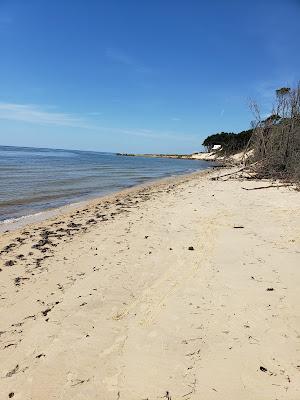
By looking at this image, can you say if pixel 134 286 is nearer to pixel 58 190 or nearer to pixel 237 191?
pixel 237 191

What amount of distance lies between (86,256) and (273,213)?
6131 millimetres

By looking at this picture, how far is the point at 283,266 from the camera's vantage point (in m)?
5.97

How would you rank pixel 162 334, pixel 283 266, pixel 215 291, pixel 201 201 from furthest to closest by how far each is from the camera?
pixel 201 201 → pixel 283 266 → pixel 215 291 → pixel 162 334

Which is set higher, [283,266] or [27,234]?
[283,266]

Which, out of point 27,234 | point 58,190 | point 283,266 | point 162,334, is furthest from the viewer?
point 58,190

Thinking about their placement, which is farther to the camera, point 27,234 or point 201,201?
point 201,201

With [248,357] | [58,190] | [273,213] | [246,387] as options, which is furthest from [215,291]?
[58,190]

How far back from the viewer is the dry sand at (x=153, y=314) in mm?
3250

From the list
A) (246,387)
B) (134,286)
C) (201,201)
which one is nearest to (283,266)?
(134,286)

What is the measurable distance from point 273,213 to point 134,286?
21.2 feet

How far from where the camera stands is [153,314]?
4.50 meters

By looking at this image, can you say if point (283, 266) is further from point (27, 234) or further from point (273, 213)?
point (27, 234)

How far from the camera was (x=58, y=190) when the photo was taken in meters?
19.5

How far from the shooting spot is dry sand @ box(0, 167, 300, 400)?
128 inches
